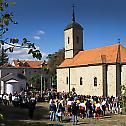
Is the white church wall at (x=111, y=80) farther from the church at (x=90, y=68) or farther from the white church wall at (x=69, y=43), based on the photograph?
the white church wall at (x=69, y=43)

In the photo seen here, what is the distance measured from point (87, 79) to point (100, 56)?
4.50 metres

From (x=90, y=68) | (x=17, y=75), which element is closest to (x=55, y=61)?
(x=17, y=75)

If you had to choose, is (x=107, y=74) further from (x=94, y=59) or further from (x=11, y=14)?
(x=11, y=14)

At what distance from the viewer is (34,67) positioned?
269 ft

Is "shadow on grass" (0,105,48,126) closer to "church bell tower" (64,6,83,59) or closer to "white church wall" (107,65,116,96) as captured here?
"white church wall" (107,65,116,96)

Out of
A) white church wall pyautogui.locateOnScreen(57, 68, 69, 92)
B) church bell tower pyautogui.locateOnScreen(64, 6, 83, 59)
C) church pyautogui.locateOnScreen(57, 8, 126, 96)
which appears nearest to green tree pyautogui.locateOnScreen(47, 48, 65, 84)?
church pyautogui.locateOnScreen(57, 8, 126, 96)

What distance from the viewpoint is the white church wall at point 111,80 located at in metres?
37.7

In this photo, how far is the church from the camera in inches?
1497

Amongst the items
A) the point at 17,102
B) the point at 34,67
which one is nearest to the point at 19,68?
the point at 34,67

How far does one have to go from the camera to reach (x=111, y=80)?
38250 mm

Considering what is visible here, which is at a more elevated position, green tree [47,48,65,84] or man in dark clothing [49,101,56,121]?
green tree [47,48,65,84]

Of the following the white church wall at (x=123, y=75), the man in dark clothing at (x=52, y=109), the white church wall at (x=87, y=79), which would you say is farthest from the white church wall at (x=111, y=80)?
the man in dark clothing at (x=52, y=109)

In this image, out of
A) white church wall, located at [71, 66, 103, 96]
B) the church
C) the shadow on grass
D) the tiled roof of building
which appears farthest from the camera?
the tiled roof of building

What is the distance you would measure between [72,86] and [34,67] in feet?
116
